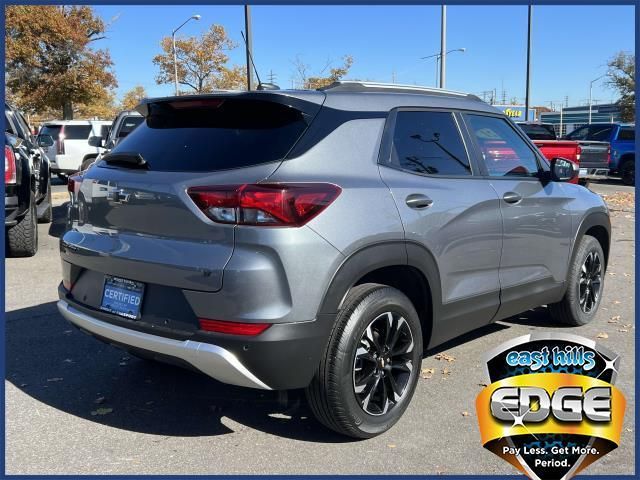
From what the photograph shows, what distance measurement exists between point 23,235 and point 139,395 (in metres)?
4.85

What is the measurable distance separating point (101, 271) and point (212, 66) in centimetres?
3892

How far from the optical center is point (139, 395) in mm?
3838

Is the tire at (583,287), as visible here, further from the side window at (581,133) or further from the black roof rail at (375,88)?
the side window at (581,133)

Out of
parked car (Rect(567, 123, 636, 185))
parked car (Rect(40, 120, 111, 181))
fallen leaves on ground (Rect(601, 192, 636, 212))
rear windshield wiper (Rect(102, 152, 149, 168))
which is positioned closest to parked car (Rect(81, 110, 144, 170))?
parked car (Rect(40, 120, 111, 181))

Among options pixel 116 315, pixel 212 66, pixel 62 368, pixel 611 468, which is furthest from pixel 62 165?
pixel 212 66

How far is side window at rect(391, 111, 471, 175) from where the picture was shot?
11.5ft

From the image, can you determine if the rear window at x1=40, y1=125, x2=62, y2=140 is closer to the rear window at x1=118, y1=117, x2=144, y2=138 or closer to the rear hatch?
the rear window at x1=118, y1=117, x2=144, y2=138

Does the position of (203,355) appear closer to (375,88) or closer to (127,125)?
(375,88)

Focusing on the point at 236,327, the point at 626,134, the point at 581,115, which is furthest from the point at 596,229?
the point at 581,115

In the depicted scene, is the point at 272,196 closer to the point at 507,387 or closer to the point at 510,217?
the point at 507,387

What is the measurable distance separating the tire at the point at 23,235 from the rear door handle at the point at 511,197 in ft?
19.6

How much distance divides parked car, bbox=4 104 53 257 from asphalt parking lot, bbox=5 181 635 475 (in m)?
2.55

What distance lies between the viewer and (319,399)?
3.07 metres

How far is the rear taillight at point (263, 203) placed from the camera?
9.16 ft
